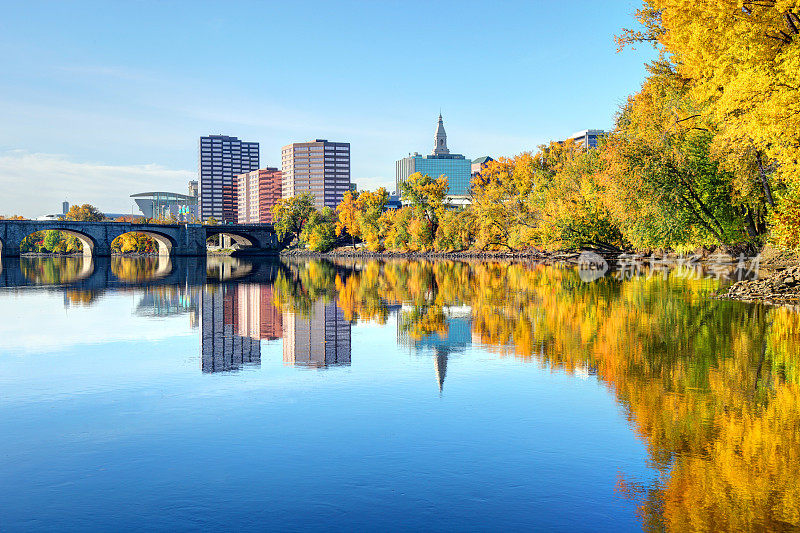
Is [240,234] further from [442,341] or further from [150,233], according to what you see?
[442,341]

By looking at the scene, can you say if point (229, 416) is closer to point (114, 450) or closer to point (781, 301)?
point (114, 450)

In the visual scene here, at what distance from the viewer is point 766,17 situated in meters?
27.5

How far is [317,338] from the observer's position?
2300cm

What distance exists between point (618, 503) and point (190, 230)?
15794 cm

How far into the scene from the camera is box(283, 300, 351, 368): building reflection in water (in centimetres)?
1897

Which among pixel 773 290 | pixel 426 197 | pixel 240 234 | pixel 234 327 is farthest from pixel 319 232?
pixel 234 327

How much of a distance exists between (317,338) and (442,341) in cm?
447

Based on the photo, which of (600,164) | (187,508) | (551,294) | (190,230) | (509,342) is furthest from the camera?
(190,230)

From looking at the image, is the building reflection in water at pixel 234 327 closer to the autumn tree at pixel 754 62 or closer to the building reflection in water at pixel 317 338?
the building reflection in water at pixel 317 338

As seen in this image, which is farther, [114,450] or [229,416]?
[229,416]

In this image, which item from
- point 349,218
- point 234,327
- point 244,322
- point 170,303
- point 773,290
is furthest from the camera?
point 349,218

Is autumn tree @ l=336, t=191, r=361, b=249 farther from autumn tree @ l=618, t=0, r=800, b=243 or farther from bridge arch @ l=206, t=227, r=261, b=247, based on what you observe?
autumn tree @ l=618, t=0, r=800, b=243

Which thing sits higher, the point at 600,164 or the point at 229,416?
the point at 600,164

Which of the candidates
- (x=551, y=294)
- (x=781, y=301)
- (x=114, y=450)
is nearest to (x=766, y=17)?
(x=781, y=301)
